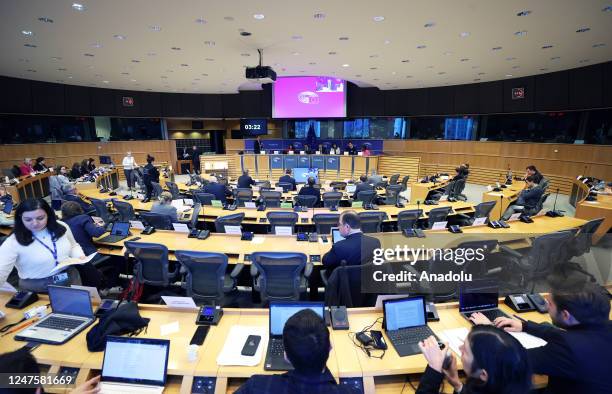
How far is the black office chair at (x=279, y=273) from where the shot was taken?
10.6 ft

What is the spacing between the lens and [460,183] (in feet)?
31.9

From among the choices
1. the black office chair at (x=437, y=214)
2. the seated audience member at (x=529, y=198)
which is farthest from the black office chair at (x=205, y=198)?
the seated audience member at (x=529, y=198)

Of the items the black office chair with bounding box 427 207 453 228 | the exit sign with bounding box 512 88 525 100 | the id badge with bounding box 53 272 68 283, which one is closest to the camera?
the id badge with bounding box 53 272 68 283

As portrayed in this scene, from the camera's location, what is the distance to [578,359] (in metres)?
1.73

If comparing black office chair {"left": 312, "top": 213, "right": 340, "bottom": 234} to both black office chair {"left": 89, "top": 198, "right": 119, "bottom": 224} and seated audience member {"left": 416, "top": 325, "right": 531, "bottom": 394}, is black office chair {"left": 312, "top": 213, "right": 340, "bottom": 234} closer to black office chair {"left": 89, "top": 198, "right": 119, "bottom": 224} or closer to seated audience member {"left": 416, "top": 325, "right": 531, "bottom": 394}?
seated audience member {"left": 416, "top": 325, "right": 531, "bottom": 394}

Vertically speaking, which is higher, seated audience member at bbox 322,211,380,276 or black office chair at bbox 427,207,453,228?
seated audience member at bbox 322,211,380,276

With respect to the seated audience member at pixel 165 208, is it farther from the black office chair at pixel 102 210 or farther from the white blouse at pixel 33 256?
the white blouse at pixel 33 256

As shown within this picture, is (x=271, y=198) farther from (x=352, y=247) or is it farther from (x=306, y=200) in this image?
(x=352, y=247)

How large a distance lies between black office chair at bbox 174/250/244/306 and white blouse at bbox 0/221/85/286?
1.00 m

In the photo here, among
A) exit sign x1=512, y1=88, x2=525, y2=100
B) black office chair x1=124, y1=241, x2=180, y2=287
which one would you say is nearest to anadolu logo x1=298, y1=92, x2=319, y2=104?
exit sign x1=512, y1=88, x2=525, y2=100

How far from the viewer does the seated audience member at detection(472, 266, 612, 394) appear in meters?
1.70

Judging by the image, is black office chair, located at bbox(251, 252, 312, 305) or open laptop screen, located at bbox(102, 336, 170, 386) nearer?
open laptop screen, located at bbox(102, 336, 170, 386)

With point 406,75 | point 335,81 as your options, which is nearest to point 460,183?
point 406,75

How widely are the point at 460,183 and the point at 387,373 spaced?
8965mm
